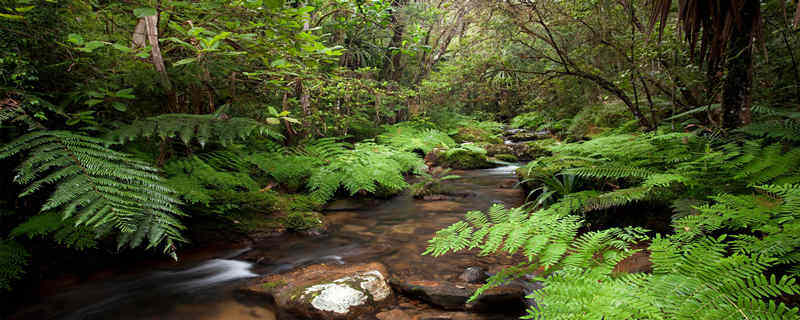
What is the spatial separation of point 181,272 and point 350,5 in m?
3.37

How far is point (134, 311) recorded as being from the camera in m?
2.21

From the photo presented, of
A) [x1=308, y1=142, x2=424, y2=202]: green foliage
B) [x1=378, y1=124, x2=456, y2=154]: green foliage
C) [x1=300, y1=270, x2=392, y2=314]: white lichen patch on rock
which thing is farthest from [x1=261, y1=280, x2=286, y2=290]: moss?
[x1=378, y1=124, x2=456, y2=154]: green foliage

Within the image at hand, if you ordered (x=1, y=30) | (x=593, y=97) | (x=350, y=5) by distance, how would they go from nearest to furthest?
(x=1, y=30) < (x=350, y=5) < (x=593, y=97)

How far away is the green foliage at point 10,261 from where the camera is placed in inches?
71.8

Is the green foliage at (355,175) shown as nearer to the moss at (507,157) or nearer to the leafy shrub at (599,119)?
the moss at (507,157)

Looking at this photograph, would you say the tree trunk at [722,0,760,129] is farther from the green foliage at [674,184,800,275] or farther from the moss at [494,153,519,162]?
the moss at [494,153,519,162]

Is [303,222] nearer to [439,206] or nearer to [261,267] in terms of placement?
[261,267]

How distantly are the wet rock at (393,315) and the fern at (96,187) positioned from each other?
1.27 meters

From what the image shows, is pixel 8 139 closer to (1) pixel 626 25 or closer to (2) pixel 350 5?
(2) pixel 350 5

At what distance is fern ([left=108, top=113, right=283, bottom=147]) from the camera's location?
6.50 feet

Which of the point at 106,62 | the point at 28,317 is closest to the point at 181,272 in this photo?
the point at 28,317

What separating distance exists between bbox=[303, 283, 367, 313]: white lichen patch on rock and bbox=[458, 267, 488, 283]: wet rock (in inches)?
31.5

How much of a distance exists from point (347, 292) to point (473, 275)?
965 mm

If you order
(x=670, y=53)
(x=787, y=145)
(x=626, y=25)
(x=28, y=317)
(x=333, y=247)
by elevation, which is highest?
(x=626, y=25)
